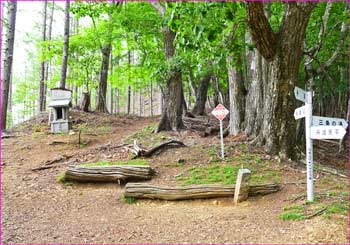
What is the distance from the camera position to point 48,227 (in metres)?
4.15

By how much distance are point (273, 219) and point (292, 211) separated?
30 centimetres

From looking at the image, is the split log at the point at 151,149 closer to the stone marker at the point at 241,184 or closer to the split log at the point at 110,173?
the split log at the point at 110,173

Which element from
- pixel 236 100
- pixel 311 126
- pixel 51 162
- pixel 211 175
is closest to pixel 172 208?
pixel 211 175

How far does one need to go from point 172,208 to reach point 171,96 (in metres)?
5.48

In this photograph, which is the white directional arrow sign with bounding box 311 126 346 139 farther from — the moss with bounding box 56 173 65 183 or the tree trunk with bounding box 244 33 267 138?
the moss with bounding box 56 173 65 183

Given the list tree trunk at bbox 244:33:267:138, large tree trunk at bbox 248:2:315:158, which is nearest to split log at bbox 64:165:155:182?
large tree trunk at bbox 248:2:315:158

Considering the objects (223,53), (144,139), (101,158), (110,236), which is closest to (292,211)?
(110,236)

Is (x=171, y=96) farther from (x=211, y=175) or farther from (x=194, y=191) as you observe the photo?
(x=194, y=191)

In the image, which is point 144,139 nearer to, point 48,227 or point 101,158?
point 101,158

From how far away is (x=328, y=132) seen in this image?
12.5 ft

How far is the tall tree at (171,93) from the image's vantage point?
955 cm

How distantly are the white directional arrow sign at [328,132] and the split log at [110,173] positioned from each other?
319 centimetres

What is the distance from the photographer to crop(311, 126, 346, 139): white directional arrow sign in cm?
359

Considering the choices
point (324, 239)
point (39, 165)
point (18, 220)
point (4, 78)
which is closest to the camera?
point (324, 239)
